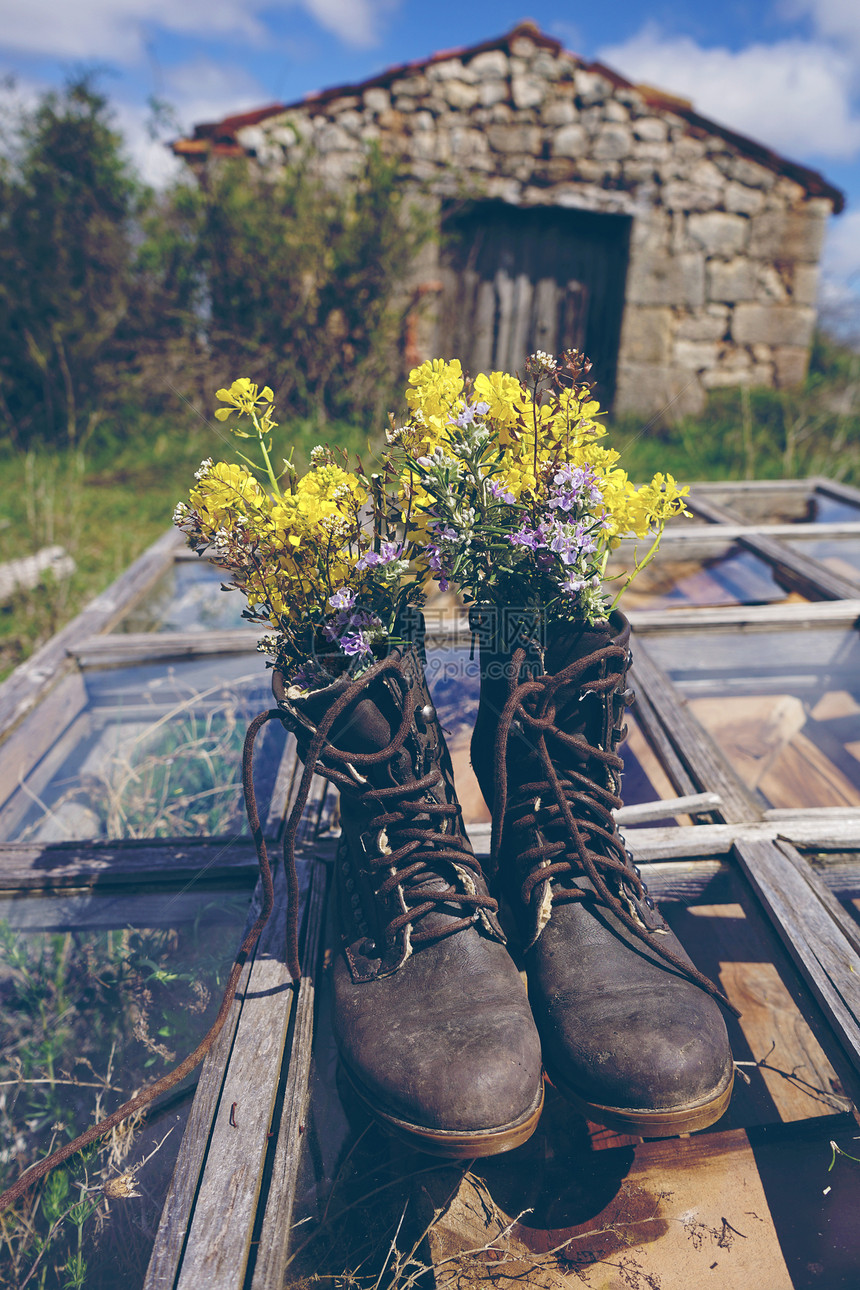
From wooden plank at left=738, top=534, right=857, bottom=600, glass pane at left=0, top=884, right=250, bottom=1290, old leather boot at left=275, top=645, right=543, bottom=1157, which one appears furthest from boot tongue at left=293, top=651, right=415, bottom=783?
wooden plank at left=738, top=534, right=857, bottom=600

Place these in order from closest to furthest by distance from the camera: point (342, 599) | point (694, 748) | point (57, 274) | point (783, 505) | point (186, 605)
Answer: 1. point (342, 599)
2. point (694, 748)
3. point (186, 605)
4. point (783, 505)
5. point (57, 274)

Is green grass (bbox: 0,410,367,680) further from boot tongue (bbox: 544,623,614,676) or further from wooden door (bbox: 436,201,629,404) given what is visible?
wooden door (bbox: 436,201,629,404)

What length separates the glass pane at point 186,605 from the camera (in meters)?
2.43

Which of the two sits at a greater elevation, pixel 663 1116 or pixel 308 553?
pixel 308 553

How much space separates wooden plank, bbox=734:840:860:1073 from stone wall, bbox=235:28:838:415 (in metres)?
6.54

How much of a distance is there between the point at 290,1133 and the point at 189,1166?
0.12 metres

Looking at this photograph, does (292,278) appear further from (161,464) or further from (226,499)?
(226,499)

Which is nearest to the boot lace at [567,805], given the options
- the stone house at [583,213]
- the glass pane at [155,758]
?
the glass pane at [155,758]

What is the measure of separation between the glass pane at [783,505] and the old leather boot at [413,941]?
106 inches

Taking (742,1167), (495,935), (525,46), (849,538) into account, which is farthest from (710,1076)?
(525,46)

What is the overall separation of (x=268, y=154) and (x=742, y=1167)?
7.59 meters

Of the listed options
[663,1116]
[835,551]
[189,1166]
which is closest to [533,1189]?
[663,1116]

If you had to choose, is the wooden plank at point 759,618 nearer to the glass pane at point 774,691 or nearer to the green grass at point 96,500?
the glass pane at point 774,691

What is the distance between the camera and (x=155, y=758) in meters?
1.99
